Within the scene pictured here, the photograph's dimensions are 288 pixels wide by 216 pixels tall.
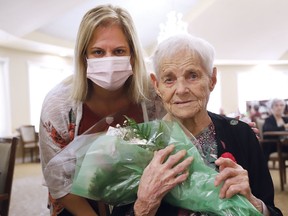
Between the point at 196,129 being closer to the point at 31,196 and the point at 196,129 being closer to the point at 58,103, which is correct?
the point at 58,103

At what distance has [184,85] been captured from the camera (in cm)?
120

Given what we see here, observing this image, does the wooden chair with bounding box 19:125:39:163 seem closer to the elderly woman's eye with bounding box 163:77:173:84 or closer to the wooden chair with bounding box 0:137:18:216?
the wooden chair with bounding box 0:137:18:216

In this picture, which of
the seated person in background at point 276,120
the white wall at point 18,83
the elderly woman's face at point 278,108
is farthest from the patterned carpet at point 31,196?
the white wall at point 18,83

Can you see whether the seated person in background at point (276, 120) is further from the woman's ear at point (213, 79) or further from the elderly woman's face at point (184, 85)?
the elderly woman's face at point (184, 85)

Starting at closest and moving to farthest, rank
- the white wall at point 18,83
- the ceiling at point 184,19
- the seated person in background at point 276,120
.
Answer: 1. the seated person in background at point 276,120
2. the ceiling at point 184,19
3. the white wall at point 18,83

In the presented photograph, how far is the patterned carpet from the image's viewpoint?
421cm

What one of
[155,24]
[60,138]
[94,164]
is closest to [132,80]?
[60,138]

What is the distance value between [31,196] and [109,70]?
423cm

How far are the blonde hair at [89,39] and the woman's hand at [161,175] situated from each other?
53cm

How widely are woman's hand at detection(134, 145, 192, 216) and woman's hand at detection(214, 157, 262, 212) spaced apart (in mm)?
93

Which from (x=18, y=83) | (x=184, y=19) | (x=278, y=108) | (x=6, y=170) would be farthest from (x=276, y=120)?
(x=18, y=83)

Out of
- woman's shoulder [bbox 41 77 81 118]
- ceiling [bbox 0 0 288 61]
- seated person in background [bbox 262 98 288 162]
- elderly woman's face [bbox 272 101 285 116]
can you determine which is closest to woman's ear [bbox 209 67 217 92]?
woman's shoulder [bbox 41 77 81 118]

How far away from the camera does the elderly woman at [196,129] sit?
39.6 inches

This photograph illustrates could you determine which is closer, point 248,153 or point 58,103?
point 248,153
